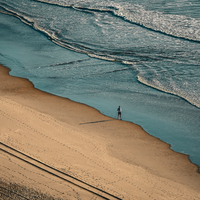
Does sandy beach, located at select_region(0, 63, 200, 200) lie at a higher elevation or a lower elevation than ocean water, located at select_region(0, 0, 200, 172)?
lower

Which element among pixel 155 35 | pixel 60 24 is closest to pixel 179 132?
pixel 155 35

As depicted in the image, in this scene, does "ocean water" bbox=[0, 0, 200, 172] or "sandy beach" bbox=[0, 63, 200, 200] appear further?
"ocean water" bbox=[0, 0, 200, 172]

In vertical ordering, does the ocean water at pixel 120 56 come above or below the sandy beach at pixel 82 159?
above

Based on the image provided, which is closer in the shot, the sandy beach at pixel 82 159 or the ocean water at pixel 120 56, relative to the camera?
the sandy beach at pixel 82 159

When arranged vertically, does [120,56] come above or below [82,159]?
above

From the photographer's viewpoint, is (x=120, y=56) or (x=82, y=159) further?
(x=120, y=56)
